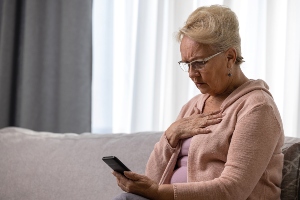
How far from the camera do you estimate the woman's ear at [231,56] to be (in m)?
2.11

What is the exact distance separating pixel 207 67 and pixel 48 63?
1563 millimetres

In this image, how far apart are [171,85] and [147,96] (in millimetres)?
159

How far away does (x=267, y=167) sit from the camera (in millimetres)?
2053

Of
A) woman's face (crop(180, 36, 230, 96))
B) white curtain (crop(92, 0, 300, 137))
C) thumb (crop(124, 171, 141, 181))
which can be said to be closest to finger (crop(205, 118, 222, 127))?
woman's face (crop(180, 36, 230, 96))

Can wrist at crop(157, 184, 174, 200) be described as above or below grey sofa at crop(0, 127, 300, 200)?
above

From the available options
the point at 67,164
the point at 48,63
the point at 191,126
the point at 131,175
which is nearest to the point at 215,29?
the point at 191,126

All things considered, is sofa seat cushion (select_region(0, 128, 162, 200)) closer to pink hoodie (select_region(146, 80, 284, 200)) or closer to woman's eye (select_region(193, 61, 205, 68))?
pink hoodie (select_region(146, 80, 284, 200))

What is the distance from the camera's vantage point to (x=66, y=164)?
8.68ft

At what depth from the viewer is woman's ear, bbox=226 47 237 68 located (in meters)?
2.11

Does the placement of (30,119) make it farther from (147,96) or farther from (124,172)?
(124,172)

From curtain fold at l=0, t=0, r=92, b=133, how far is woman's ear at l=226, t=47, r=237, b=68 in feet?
4.63

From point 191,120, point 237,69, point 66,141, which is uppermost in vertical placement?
point 237,69

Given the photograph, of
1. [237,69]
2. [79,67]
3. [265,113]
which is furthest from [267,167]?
[79,67]

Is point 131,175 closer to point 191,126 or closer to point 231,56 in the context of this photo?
point 191,126
